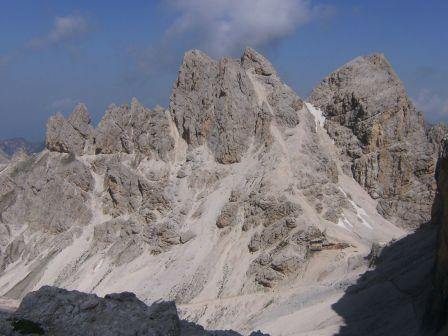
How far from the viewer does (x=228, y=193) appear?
92125mm

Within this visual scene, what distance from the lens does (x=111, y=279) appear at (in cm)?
8681

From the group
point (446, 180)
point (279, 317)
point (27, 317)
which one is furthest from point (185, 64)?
point (27, 317)

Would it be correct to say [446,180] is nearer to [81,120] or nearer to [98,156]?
[98,156]

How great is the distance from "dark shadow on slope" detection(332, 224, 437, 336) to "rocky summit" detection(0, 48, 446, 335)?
1427 millimetres

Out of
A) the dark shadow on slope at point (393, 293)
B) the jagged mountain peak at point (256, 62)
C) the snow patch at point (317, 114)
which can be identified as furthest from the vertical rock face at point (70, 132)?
the dark shadow on slope at point (393, 293)

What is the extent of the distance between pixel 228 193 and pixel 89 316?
64803 millimetres

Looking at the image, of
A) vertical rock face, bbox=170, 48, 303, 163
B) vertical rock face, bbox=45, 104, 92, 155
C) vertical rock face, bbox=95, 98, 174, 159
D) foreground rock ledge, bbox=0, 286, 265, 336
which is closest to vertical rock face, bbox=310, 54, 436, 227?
vertical rock face, bbox=170, 48, 303, 163

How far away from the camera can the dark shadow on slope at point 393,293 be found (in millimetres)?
45438

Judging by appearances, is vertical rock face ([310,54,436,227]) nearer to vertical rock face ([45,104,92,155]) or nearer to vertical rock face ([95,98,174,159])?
vertical rock face ([95,98,174,159])

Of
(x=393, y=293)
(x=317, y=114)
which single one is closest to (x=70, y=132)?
(x=317, y=114)

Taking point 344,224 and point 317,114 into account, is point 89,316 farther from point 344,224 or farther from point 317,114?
point 317,114

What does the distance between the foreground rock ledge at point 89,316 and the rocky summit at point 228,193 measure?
34128 mm

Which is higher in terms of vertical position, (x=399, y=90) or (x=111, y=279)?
(x=399, y=90)

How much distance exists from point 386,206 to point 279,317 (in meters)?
40.3
